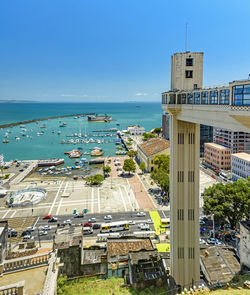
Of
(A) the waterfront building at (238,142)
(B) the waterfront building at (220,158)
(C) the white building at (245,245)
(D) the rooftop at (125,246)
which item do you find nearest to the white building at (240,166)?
(B) the waterfront building at (220,158)

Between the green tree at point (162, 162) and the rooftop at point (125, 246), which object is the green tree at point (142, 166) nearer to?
the green tree at point (162, 162)

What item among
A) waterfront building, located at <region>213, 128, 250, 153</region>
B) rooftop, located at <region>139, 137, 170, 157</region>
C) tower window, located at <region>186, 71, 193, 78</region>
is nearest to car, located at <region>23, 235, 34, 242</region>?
tower window, located at <region>186, 71, 193, 78</region>

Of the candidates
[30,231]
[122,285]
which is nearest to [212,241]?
[122,285]

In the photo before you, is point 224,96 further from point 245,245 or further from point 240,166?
point 240,166

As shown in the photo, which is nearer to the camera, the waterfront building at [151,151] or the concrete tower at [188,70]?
the concrete tower at [188,70]

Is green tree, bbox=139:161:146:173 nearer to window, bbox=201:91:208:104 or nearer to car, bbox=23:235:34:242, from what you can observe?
car, bbox=23:235:34:242

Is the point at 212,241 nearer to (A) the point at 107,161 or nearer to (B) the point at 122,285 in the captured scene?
(B) the point at 122,285
